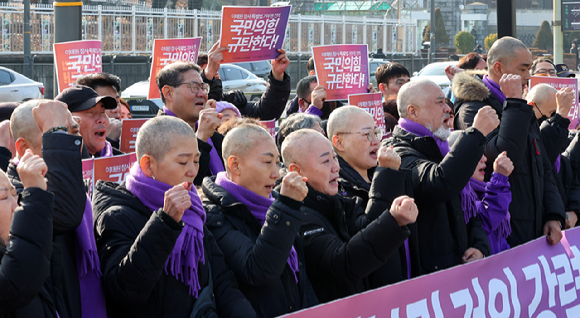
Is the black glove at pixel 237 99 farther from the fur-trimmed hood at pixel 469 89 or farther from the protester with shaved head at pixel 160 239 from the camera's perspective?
the protester with shaved head at pixel 160 239

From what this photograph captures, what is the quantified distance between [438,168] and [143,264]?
1.80 meters

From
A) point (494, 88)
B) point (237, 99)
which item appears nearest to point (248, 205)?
A: point (494, 88)

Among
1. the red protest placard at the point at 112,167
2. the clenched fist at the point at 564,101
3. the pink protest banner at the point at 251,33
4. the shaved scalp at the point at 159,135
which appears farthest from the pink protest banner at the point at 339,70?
the shaved scalp at the point at 159,135

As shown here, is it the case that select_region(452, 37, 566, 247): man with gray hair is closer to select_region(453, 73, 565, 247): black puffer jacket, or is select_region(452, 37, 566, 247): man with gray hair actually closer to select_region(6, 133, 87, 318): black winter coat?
select_region(453, 73, 565, 247): black puffer jacket

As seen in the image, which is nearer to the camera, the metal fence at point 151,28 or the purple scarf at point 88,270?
the purple scarf at point 88,270

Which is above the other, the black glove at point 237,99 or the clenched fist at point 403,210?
the black glove at point 237,99

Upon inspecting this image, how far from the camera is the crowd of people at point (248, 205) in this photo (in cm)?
280

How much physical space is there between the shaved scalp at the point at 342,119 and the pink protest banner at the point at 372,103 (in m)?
1.73

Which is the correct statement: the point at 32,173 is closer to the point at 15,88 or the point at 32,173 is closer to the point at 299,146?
the point at 299,146

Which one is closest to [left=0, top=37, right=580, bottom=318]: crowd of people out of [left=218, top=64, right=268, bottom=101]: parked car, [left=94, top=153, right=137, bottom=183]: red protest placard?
[left=94, top=153, right=137, bottom=183]: red protest placard

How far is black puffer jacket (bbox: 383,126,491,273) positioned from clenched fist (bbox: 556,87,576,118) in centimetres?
146

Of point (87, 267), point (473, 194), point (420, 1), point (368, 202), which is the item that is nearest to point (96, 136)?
point (87, 267)

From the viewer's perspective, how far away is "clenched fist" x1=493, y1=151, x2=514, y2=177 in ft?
14.3

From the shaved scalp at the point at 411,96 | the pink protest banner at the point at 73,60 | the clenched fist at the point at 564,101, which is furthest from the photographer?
the pink protest banner at the point at 73,60
